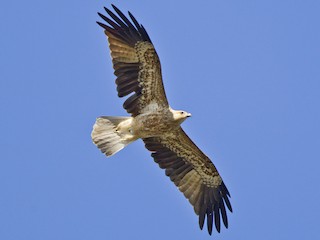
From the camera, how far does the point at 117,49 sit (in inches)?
536

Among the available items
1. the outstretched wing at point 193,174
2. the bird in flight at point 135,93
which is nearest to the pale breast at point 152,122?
the bird in flight at point 135,93

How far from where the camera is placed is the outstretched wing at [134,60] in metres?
13.6

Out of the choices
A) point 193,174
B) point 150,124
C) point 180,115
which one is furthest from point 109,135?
point 193,174

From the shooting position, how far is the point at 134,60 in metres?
13.6

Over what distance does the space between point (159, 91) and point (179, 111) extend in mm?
473

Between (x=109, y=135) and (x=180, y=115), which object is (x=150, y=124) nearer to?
(x=180, y=115)

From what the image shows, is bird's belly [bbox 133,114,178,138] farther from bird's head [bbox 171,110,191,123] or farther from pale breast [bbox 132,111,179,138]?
bird's head [bbox 171,110,191,123]

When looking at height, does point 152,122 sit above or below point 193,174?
above

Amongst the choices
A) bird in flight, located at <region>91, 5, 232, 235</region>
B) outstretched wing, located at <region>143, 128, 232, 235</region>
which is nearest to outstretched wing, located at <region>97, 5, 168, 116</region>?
bird in flight, located at <region>91, 5, 232, 235</region>

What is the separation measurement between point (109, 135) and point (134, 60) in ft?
4.40

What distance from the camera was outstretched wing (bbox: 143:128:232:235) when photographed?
14.5m

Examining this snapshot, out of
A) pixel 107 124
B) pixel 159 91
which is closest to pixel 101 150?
pixel 107 124

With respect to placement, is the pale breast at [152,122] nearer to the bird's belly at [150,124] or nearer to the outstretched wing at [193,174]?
the bird's belly at [150,124]

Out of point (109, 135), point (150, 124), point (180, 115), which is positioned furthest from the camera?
point (109, 135)
